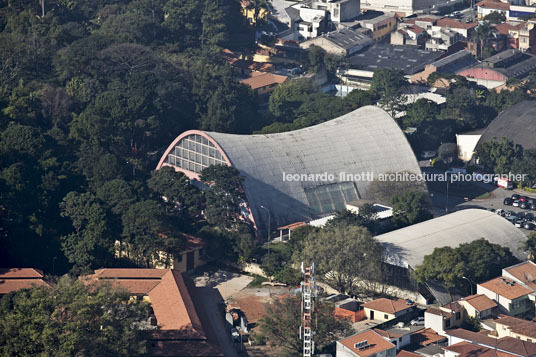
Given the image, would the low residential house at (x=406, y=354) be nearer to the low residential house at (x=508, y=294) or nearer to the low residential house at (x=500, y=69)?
the low residential house at (x=508, y=294)

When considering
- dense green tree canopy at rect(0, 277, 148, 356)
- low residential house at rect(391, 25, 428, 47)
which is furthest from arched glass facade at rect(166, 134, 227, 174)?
low residential house at rect(391, 25, 428, 47)

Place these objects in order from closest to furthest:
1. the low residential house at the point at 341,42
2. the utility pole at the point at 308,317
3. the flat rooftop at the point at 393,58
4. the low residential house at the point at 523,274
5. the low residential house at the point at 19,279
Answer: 1. the utility pole at the point at 308,317
2. the low residential house at the point at 19,279
3. the low residential house at the point at 523,274
4. the flat rooftop at the point at 393,58
5. the low residential house at the point at 341,42

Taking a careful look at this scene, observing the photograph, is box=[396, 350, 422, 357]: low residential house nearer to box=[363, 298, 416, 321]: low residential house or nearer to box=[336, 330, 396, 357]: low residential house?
box=[336, 330, 396, 357]: low residential house

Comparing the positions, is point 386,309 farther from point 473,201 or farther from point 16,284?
point 473,201

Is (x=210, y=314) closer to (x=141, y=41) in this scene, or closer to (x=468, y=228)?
(x=468, y=228)

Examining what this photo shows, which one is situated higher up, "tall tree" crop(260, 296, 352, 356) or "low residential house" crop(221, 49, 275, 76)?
"low residential house" crop(221, 49, 275, 76)

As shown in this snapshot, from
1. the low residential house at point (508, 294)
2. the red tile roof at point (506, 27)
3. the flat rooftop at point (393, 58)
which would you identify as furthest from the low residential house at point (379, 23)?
the low residential house at point (508, 294)
